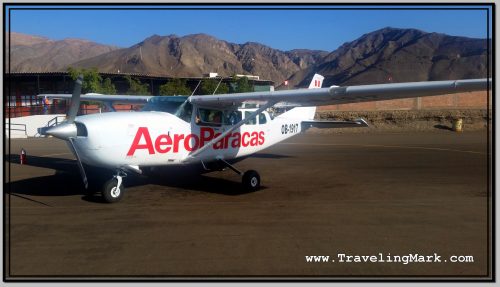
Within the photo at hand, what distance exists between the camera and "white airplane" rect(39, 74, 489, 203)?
805 centimetres

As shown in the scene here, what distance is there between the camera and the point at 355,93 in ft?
29.8

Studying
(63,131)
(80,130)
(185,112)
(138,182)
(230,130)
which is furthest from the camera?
(138,182)

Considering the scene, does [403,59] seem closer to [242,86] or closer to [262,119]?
[242,86]

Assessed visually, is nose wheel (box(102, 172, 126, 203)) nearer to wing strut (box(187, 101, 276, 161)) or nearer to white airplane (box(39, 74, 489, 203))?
white airplane (box(39, 74, 489, 203))

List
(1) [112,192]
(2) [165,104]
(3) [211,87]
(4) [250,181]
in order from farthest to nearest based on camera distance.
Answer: (3) [211,87], (4) [250,181], (2) [165,104], (1) [112,192]

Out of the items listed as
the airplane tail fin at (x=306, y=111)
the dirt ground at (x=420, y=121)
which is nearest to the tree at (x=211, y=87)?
the dirt ground at (x=420, y=121)

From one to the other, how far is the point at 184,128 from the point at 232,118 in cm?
164

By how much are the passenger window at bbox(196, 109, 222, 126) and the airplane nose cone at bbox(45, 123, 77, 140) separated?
2.77 metres

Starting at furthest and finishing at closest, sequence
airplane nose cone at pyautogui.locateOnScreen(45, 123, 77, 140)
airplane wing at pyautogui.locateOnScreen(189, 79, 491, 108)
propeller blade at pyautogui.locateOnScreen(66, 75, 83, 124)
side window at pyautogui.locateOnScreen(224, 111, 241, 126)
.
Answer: side window at pyautogui.locateOnScreen(224, 111, 241, 126) → airplane wing at pyautogui.locateOnScreen(189, 79, 491, 108) → propeller blade at pyautogui.locateOnScreen(66, 75, 83, 124) → airplane nose cone at pyautogui.locateOnScreen(45, 123, 77, 140)

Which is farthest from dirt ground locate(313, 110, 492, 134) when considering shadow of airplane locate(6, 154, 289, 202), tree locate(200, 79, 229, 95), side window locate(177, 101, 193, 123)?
side window locate(177, 101, 193, 123)

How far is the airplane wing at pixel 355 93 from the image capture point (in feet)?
26.9

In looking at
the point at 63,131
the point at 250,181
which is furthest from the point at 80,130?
the point at 250,181

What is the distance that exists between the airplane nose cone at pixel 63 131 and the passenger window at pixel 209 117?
2768 millimetres

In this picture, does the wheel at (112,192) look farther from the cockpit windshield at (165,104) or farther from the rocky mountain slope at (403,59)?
the rocky mountain slope at (403,59)
